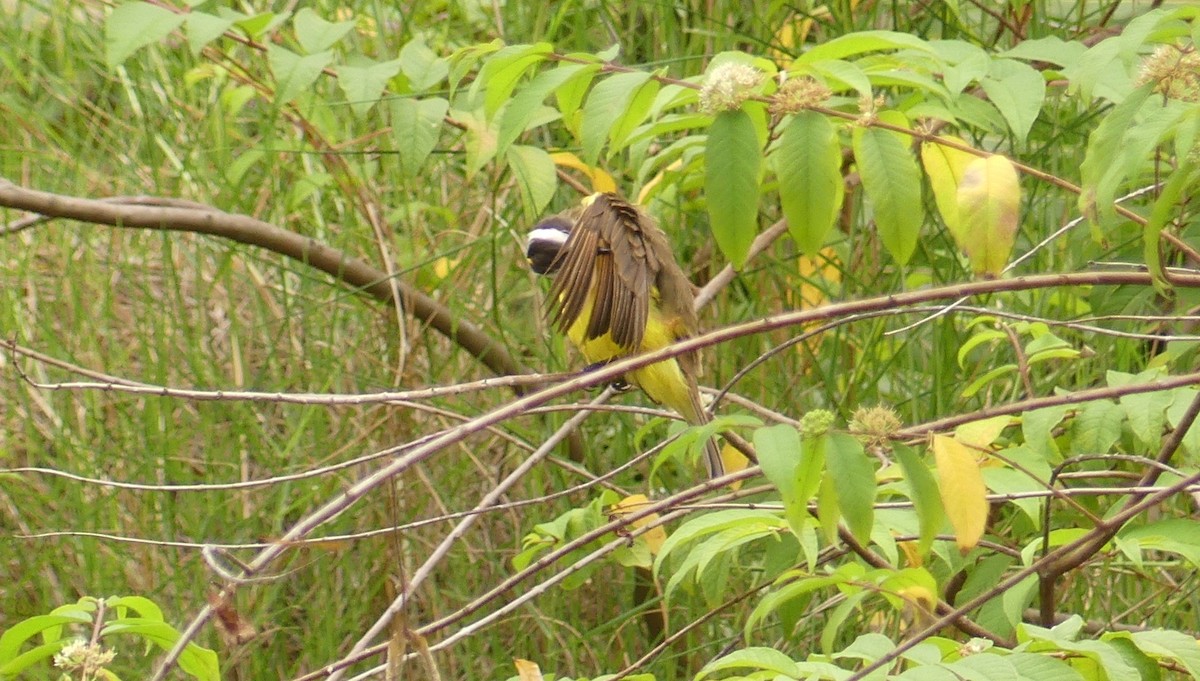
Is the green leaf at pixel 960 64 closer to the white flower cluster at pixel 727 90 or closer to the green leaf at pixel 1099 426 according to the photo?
the white flower cluster at pixel 727 90

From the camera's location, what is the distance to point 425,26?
173 inches

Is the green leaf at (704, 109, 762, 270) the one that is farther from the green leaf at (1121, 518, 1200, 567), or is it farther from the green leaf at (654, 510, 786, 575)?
the green leaf at (1121, 518, 1200, 567)

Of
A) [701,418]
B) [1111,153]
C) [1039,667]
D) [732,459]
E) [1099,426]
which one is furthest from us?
[732,459]

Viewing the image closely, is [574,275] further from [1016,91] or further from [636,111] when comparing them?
[1016,91]

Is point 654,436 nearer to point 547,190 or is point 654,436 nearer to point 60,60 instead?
point 547,190

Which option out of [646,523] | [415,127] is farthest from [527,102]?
[646,523]

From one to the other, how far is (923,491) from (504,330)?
232 cm

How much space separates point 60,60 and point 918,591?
3.35 meters

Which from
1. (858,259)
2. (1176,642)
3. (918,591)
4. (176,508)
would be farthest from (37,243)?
(1176,642)

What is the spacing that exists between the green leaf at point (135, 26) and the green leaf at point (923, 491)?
1737 millimetres

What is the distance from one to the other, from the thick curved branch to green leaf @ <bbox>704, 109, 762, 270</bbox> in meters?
1.71

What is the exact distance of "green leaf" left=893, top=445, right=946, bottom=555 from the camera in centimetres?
167

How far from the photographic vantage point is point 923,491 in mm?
1696

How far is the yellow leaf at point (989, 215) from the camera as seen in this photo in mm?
2014
